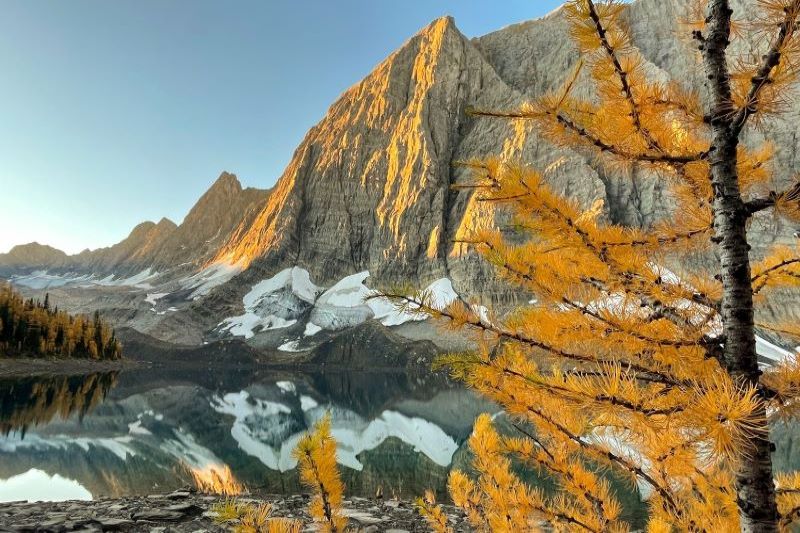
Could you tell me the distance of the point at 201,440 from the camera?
30.6 meters

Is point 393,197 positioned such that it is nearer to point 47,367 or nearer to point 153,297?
point 153,297

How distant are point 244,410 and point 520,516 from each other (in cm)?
4969

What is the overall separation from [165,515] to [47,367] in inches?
3195

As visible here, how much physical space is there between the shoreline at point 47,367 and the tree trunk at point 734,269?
82.6 m

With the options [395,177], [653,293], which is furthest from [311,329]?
A: [653,293]

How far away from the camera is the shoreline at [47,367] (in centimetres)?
6538

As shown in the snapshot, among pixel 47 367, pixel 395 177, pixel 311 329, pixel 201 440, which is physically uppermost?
pixel 395 177

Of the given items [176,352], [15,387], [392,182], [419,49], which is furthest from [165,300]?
[419,49]

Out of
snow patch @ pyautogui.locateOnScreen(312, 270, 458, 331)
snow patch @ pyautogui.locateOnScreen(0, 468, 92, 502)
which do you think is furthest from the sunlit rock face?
snow patch @ pyautogui.locateOnScreen(0, 468, 92, 502)

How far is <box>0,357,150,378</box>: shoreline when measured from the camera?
65.4m

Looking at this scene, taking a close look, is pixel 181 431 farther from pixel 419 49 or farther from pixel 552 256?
pixel 419 49

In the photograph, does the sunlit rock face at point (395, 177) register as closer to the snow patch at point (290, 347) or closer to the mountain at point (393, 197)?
the mountain at point (393, 197)

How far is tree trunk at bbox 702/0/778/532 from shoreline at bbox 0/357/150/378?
271ft

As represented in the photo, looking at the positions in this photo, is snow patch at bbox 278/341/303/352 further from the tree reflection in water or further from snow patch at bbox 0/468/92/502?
snow patch at bbox 0/468/92/502
